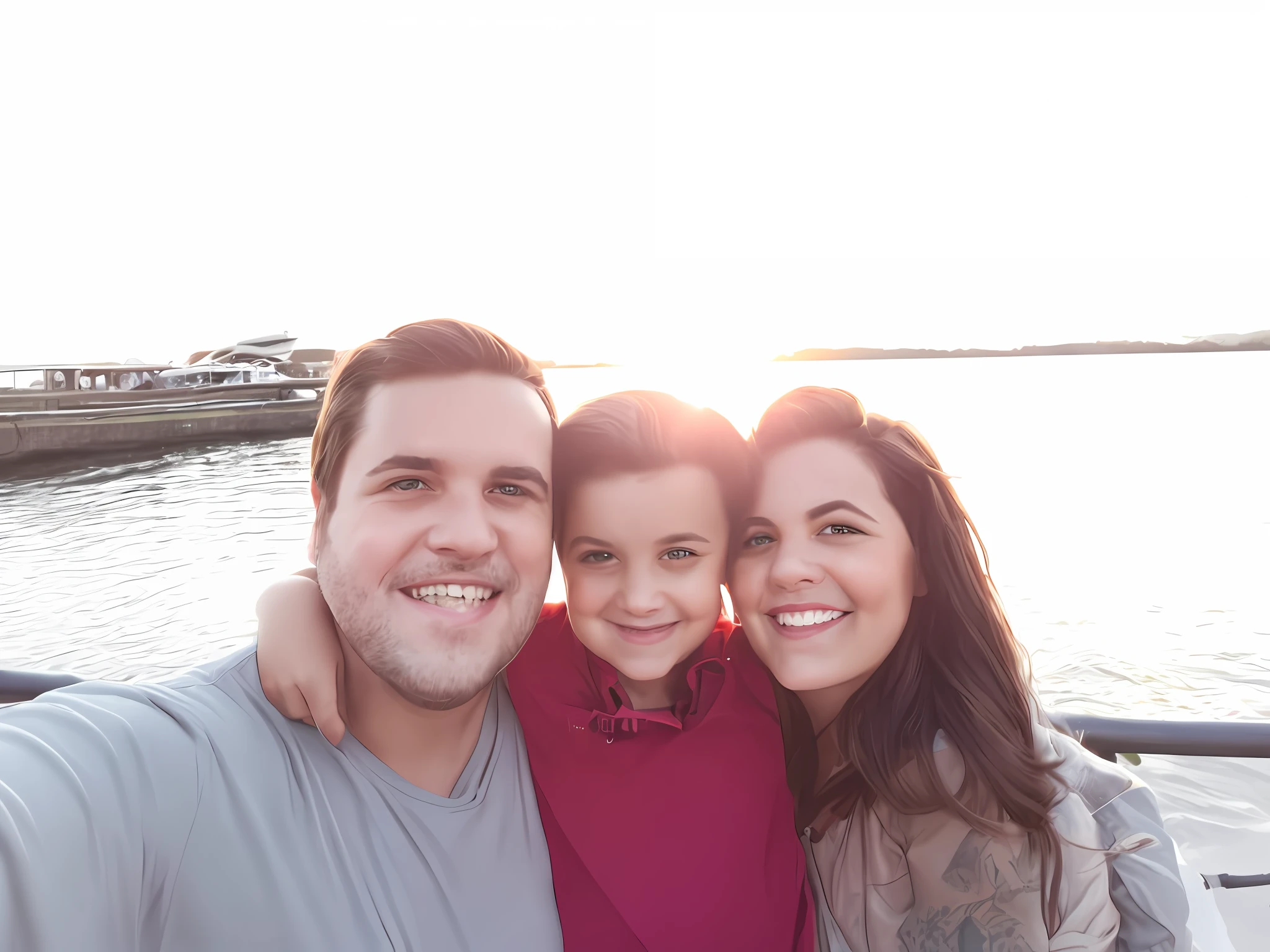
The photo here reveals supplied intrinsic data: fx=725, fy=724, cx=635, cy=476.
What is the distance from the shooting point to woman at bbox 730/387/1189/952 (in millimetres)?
1756

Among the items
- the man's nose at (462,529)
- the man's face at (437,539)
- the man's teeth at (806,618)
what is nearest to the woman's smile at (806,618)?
the man's teeth at (806,618)

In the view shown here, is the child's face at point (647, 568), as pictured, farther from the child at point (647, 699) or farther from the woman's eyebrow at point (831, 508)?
the woman's eyebrow at point (831, 508)

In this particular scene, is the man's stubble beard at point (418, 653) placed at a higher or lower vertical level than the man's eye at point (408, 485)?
lower

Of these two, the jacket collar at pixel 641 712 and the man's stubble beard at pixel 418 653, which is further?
the jacket collar at pixel 641 712

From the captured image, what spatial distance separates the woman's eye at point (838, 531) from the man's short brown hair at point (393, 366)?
94 centimetres

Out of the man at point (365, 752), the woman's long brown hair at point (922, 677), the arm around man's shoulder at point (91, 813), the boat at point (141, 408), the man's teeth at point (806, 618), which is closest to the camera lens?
the arm around man's shoulder at point (91, 813)

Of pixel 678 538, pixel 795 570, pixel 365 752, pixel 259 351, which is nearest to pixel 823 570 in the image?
pixel 795 570

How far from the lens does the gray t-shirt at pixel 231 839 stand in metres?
1.18

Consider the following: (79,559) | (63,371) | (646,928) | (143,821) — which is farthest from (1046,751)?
(63,371)

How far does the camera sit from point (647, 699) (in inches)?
86.7

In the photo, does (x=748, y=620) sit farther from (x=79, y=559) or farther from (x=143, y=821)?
(x=79, y=559)

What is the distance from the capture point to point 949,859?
1.82 m

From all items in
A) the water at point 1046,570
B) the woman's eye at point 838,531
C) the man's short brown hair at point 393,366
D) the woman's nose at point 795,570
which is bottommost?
the water at point 1046,570

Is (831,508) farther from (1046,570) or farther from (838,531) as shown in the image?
(1046,570)
